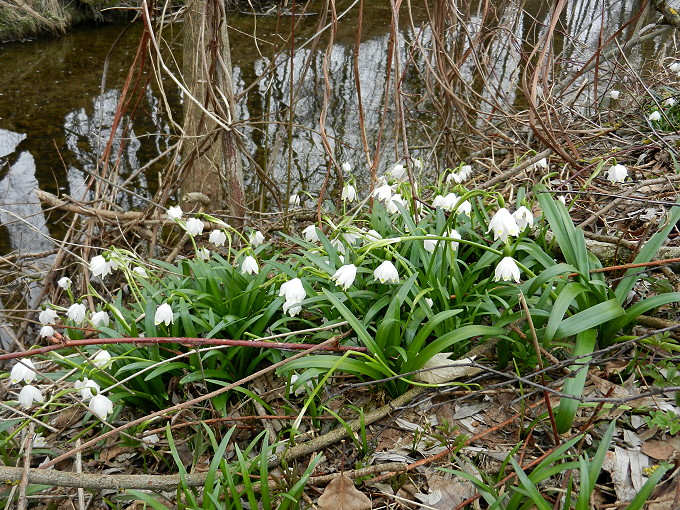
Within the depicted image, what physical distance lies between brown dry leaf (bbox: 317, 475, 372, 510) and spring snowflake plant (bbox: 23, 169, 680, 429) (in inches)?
13.7

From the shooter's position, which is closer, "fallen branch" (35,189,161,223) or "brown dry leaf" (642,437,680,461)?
"brown dry leaf" (642,437,680,461)

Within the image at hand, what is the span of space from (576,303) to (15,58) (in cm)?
1175

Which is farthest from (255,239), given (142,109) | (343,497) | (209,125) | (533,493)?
(142,109)

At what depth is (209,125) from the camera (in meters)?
5.08

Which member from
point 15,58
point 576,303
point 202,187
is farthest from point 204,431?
point 15,58

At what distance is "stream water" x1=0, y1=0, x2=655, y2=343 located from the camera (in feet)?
20.1

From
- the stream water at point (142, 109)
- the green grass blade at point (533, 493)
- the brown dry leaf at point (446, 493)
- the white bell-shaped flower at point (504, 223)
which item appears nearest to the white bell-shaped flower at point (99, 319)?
the brown dry leaf at point (446, 493)

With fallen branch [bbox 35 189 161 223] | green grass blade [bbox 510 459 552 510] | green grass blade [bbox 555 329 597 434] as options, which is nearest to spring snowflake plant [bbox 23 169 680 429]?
green grass blade [bbox 555 329 597 434]

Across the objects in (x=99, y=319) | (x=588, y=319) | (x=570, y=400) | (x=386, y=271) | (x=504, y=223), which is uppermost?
(x=504, y=223)

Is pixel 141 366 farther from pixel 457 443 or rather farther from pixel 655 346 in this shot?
pixel 655 346

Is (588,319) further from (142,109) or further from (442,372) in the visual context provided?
(142,109)

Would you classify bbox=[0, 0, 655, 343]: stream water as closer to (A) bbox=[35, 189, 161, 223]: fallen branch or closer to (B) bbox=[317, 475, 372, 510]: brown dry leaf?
(A) bbox=[35, 189, 161, 223]: fallen branch

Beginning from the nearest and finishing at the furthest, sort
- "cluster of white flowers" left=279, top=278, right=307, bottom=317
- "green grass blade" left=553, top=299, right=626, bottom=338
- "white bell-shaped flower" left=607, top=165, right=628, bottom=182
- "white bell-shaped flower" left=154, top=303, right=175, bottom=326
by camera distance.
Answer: "green grass blade" left=553, top=299, right=626, bottom=338 → "cluster of white flowers" left=279, top=278, right=307, bottom=317 → "white bell-shaped flower" left=154, top=303, right=175, bottom=326 → "white bell-shaped flower" left=607, top=165, right=628, bottom=182

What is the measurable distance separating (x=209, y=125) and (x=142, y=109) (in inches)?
28.4
